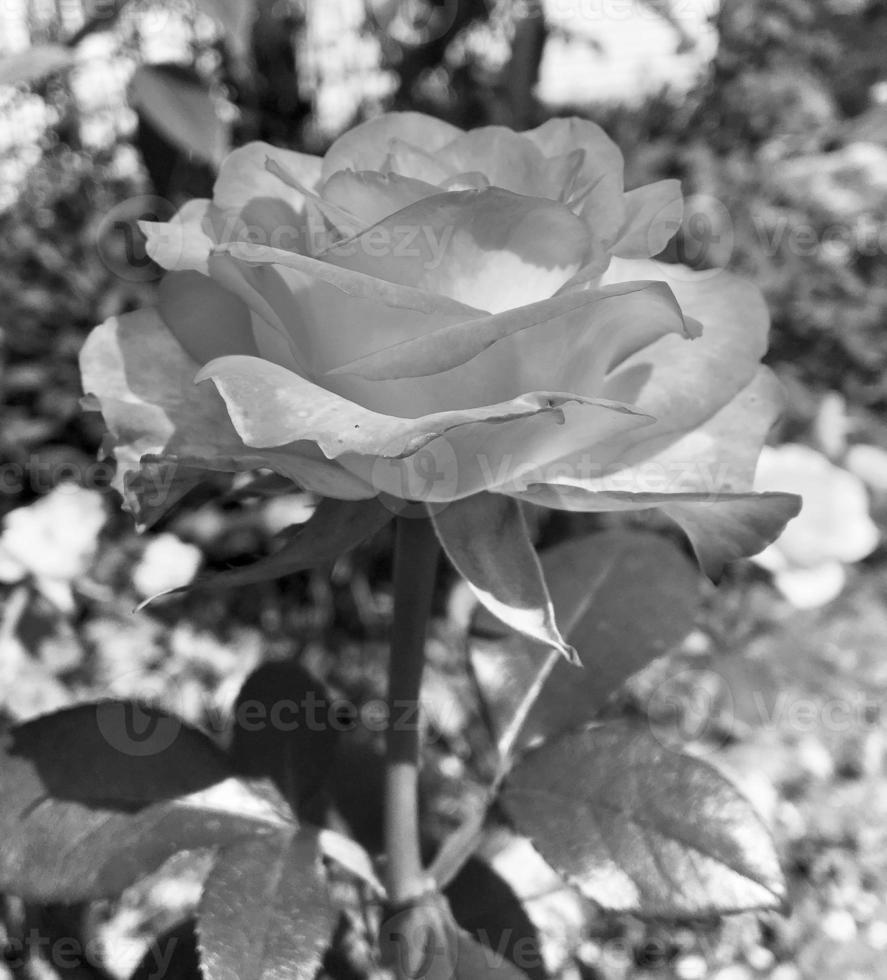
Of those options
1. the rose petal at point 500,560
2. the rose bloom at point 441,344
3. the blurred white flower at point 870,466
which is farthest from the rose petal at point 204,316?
the blurred white flower at point 870,466

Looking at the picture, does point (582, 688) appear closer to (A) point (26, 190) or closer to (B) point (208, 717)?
(B) point (208, 717)

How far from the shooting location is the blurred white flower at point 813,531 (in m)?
1.06

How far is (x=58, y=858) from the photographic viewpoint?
1.37 ft

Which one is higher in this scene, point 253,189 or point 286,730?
point 253,189

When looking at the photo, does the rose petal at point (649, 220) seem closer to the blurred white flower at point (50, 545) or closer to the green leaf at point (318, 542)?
the green leaf at point (318, 542)

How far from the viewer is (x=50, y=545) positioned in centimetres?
93

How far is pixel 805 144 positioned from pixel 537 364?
4.45ft

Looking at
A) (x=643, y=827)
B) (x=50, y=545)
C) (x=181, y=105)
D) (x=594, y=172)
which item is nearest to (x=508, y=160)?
(x=594, y=172)

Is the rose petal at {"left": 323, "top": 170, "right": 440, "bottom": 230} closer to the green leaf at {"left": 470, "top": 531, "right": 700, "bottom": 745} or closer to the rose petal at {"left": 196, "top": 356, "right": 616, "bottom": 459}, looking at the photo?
the rose petal at {"left": 196, "top": 356, "right": 616, "bottom": 459}

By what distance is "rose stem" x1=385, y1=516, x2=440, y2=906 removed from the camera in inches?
15.1

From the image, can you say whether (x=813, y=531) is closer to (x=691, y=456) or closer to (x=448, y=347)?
(x=691, y=456)

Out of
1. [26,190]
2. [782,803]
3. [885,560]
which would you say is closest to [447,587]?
[782,803]

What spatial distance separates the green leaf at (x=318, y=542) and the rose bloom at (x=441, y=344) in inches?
0.6

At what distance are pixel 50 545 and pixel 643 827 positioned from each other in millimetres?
697
